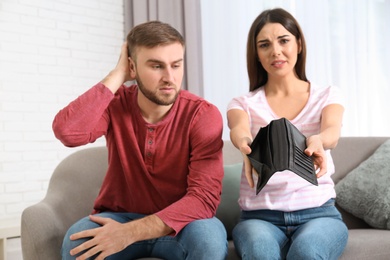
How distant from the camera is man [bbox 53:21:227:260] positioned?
1841 mm

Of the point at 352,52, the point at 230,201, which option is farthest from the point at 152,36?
the point at 352,52

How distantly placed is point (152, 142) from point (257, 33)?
0.56 m

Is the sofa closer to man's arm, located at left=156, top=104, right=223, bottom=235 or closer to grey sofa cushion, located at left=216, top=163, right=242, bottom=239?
grey sofa cushion, located at left=216, top=163, right=242, bottom=239

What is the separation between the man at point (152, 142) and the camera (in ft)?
6.04

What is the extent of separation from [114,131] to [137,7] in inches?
102

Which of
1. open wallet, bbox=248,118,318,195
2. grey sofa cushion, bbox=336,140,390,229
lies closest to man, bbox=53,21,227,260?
open wallet, bbox=248,118,318,195

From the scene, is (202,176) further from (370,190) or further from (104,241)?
(370,190)

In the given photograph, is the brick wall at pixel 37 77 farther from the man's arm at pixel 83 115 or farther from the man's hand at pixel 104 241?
the man's hand at pixel 104 241

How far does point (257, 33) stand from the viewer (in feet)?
6.90

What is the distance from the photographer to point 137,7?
174 inches

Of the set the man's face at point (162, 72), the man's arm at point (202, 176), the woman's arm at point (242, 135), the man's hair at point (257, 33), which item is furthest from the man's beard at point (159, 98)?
the man's hair at point (257, 33)

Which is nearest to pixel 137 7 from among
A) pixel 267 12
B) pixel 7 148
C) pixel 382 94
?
pixel 7 148

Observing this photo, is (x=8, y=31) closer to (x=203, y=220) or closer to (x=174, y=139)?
(x=174, y=139)

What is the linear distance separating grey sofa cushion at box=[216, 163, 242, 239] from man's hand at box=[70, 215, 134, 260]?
683 mm
